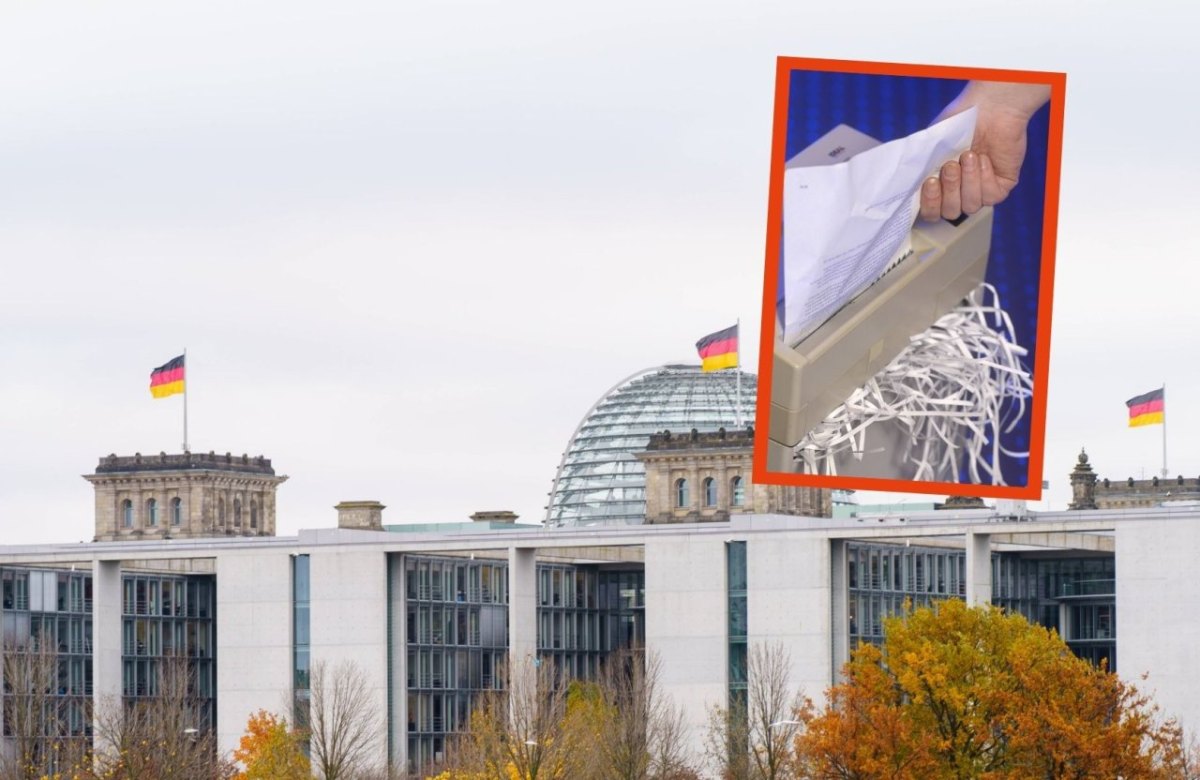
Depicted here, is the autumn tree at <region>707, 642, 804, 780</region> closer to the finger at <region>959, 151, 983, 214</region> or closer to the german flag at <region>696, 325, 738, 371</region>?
the finger at <region>959, 151, 983, 214</region>

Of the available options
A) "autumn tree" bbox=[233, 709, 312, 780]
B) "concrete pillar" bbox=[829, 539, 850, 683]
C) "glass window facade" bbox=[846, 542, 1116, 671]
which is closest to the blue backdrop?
"autumn tree" bbox=[233, 709, 312, 780]

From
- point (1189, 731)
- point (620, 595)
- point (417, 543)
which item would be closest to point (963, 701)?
point (1189, 731)

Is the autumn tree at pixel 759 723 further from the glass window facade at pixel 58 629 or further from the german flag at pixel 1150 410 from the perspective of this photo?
the german flag at pixel 1150 410

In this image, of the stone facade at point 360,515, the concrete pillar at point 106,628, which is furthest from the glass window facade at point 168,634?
the stone facade at point 360,515

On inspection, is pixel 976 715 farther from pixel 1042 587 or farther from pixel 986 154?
pixel 1042 587

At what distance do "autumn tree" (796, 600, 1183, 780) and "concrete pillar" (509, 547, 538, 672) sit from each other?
50.7 m

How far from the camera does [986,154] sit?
75.1 m

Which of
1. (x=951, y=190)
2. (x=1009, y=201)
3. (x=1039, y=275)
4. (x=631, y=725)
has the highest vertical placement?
(x=951, y=190)

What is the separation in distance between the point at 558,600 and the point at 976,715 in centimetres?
6707

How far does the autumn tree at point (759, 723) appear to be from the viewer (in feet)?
402

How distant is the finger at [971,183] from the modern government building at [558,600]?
64.9m

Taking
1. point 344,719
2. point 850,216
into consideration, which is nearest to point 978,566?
point 344,719

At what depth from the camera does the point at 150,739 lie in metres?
119

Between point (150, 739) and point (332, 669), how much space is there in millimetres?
34324
